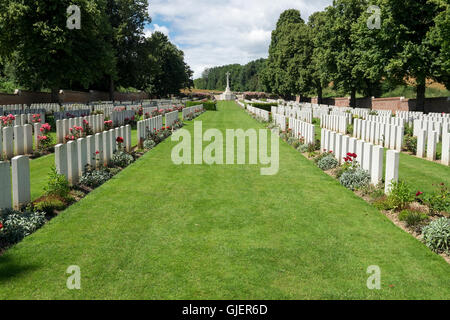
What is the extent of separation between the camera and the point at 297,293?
378cm

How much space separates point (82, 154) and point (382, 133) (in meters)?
11.0

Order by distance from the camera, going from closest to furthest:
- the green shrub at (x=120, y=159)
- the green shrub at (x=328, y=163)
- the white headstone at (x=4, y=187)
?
the white headstone at (x=4, y=187) → the green shrub at (x=120, y=159) → the green shrub at (x=328, y=163)

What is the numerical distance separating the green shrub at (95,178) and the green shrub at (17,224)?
2108 millimetres

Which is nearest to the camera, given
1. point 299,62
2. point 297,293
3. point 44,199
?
point 297,293

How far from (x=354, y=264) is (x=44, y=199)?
5.08 m

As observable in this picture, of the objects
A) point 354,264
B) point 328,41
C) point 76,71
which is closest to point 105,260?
point 354,264

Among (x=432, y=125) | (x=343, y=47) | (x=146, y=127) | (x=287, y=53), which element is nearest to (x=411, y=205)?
(x=432, y=125)

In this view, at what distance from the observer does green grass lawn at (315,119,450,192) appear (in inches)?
330

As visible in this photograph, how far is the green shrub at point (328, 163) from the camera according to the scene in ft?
33.6

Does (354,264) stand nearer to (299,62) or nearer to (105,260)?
(105,260)

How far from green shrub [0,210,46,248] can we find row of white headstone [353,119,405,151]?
1174 centimetres

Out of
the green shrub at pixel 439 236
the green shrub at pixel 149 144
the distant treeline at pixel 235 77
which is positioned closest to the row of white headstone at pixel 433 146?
the green shrub at pixel 439 236

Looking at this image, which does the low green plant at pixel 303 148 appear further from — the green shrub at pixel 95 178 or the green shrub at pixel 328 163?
the green shrub at pixel 95 178
